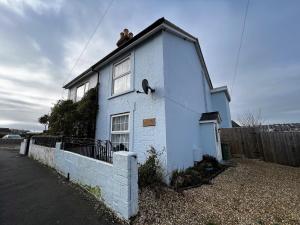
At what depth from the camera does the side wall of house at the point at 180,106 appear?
5.87 m

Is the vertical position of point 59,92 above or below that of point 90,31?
below

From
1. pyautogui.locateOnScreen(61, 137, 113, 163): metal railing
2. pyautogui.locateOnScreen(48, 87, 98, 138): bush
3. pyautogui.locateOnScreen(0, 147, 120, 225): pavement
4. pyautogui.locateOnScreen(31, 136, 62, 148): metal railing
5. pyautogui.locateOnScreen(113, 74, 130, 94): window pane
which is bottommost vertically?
pyautogui.locateOnScreen(0, 147, 120, 225): pavement

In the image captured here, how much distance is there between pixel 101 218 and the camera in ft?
10.5

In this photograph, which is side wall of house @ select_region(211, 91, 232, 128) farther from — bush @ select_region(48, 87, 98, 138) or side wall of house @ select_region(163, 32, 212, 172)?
bush @ select_region(48, 87, 98, 138)

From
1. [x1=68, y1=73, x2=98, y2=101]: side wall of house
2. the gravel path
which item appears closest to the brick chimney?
[x1=68, y1=73, x2=98, y2=101]: side wall of house

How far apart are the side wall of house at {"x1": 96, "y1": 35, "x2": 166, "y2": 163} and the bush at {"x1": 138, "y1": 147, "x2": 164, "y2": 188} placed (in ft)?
1.17

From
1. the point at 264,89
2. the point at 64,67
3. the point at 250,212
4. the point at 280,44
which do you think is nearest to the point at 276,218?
the point at 250,212

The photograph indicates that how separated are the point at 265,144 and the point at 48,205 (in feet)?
42.6

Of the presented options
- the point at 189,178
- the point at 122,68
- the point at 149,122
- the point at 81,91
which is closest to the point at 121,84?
the point at 122,68

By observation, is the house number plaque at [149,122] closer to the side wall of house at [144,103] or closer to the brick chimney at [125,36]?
the side wall of house at [144,103]

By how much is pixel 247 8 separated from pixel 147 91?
24.1ft

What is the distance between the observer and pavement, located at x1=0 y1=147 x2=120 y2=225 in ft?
10.2

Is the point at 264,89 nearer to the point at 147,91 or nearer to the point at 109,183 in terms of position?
the point at 147,91

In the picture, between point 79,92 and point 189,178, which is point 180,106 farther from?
point 79,92
